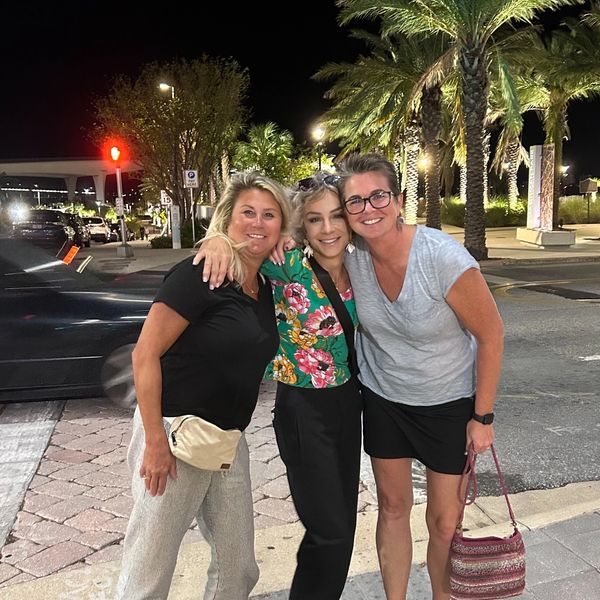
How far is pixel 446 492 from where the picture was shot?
93.3 inches

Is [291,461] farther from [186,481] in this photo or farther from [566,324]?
[566,324]

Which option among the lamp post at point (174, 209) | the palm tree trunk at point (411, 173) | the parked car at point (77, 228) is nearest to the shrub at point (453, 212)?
the palm tree trunk at point (411, 173)

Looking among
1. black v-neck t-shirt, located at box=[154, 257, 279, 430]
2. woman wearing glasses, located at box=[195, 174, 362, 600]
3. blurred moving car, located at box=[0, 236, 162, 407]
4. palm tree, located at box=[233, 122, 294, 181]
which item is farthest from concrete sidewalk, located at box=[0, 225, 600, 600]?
palm tree, located at box=[233, 122, 294, 181]

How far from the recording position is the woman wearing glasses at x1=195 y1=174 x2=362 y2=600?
225 centimetres

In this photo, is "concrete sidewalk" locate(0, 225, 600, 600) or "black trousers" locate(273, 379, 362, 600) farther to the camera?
"concrete sidewalk" locate(0, 225, 600, 600)

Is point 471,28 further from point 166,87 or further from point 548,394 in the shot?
point 548,394

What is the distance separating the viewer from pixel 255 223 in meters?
2.17

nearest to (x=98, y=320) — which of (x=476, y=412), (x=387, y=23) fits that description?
(x=476, y=412)

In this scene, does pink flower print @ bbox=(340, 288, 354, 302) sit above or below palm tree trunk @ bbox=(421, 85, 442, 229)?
below

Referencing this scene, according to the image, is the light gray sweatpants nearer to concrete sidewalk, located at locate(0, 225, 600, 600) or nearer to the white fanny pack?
the white fanny pack

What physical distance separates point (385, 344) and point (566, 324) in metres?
6.84

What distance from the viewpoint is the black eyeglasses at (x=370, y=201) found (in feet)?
7.38

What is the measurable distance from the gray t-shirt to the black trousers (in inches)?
7.2

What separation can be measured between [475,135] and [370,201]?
52.6ft
